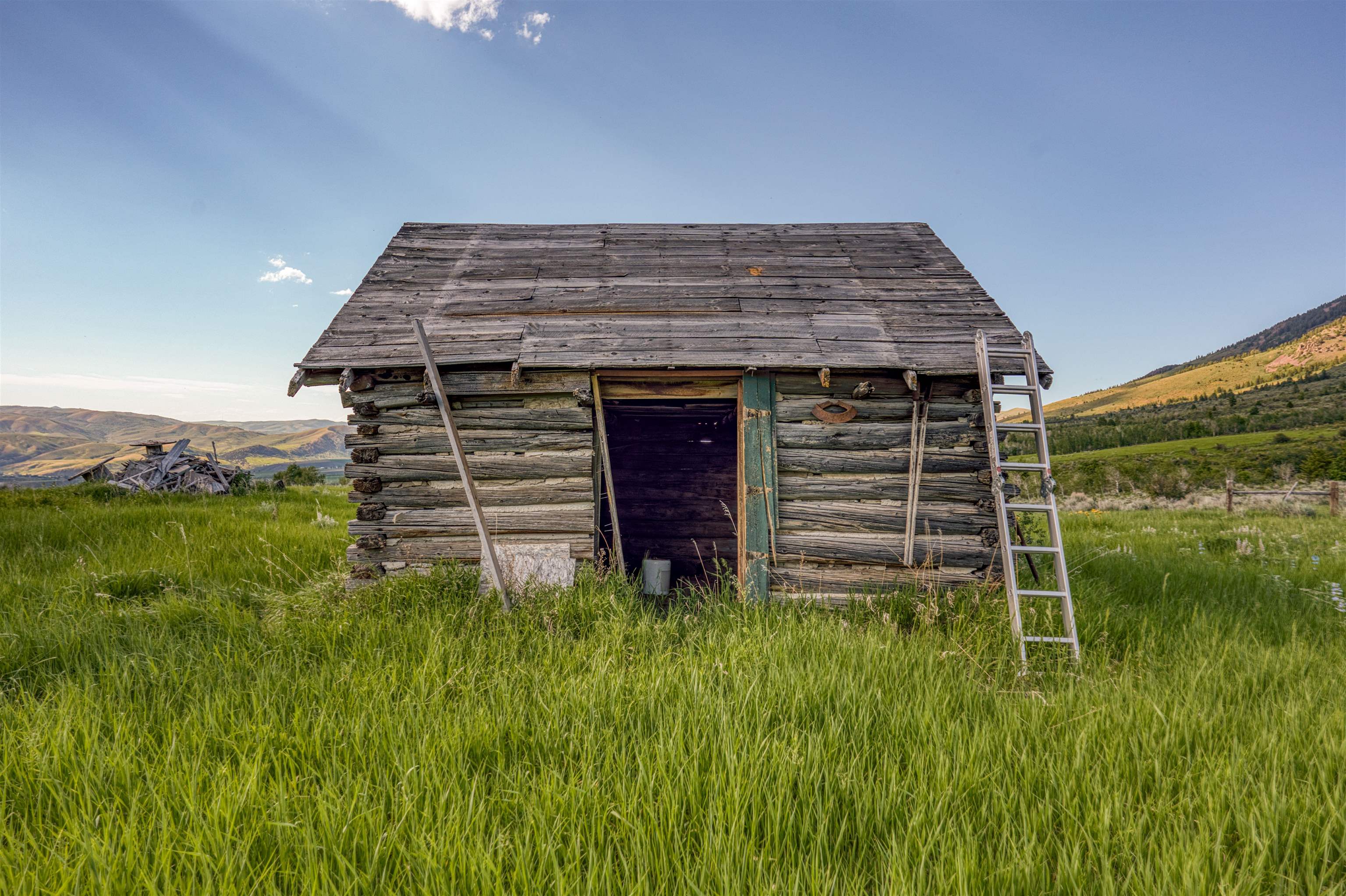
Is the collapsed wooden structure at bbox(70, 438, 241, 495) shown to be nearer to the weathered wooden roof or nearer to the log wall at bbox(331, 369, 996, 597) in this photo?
the weathered wooden roof

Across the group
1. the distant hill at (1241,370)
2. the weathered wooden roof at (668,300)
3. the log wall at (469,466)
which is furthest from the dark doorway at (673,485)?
the distant hill at (1241,370)

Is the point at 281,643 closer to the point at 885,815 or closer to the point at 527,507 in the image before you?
the point at 527,507

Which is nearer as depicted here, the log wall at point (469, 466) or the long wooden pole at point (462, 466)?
the long wooden pole at point (462, 466)

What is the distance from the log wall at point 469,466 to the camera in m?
6.02

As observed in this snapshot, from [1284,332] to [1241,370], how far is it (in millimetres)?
46047

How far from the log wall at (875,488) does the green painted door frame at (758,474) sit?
0.10 m

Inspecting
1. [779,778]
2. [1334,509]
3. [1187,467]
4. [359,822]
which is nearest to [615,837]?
[779,778]

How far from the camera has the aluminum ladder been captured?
4461 millimetres

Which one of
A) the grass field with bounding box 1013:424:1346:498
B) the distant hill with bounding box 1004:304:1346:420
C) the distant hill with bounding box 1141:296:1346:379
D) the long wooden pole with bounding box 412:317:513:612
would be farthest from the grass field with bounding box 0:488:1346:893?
the distant hill with bounding box 1141:296:1346:379

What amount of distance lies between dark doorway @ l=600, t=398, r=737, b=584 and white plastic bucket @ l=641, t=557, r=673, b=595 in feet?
5.27

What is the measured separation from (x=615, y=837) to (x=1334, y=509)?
20531 millimetres

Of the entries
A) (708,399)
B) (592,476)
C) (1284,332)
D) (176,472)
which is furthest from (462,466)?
(1284,332)

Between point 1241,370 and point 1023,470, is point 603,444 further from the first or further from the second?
point 1241,370

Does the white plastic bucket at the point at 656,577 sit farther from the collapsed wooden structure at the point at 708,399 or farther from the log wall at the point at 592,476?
the log wall at the point at 592,476
